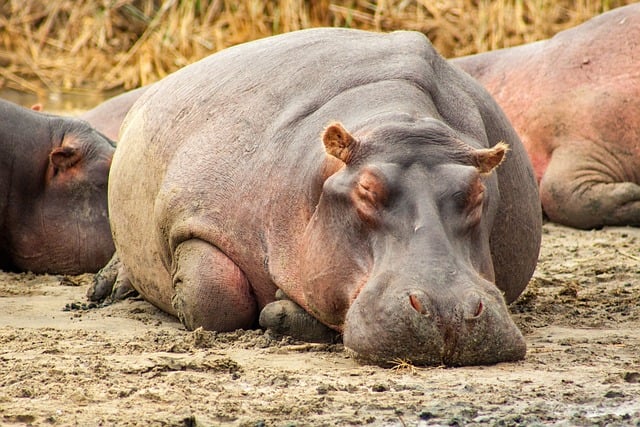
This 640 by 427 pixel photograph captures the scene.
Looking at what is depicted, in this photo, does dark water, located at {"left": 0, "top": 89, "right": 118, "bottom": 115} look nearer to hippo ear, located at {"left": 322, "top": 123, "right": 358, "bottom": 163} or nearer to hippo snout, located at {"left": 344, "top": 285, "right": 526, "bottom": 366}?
hippo ear, located at {"left": 322, "top": 123, "right": 358, "bottom": 163}

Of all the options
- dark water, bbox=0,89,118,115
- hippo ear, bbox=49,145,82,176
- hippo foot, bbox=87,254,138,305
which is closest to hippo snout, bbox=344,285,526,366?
hippo foot, bbox=87,254,138,305

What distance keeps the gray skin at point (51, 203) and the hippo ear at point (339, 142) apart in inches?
122

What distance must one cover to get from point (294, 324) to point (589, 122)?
400 cm

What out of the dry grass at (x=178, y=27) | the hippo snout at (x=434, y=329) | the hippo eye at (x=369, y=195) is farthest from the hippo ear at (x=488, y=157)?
the dry grass at (x=178, y=27)

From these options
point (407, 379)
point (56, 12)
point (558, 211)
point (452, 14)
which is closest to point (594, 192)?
point (558, 211)

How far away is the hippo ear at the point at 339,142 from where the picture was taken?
4379 mm

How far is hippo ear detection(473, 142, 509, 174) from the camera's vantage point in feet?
14.6

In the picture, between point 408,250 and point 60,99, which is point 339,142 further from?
point 60,99

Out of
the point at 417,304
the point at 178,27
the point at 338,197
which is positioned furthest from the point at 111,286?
the point at 178,27

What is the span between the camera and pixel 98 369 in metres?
4.12

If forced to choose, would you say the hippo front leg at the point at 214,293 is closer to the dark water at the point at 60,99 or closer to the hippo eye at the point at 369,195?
the hippo eye at the point at 369,195

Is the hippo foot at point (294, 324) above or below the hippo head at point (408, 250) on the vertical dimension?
below

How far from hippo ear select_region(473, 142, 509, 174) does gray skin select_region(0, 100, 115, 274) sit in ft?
10.7

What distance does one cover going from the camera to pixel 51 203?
7.35m
